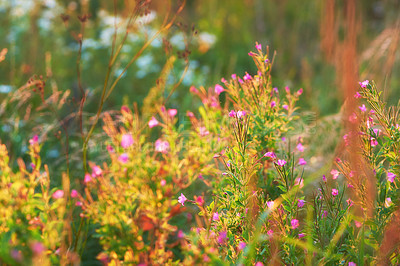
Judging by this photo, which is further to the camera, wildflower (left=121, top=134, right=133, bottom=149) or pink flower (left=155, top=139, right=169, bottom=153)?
pink flower (left=155, top=139, right=169, bottom=153)

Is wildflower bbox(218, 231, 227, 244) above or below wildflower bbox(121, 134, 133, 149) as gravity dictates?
below

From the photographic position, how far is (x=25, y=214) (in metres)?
1.31

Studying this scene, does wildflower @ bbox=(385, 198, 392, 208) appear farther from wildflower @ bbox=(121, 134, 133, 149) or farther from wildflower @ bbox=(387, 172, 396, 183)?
wildflower @ bbox=(121, 134, 133, 149)

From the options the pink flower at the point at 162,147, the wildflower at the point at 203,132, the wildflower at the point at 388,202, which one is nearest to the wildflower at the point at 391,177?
the wildflower at the point at 388,202

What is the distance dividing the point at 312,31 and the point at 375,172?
16.2ft

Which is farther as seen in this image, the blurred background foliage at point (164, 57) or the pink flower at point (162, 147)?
the blurred background foliage at point (164, 57)

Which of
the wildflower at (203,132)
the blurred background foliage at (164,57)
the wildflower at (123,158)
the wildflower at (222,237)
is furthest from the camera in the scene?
the blurred background foliage at (164,57)

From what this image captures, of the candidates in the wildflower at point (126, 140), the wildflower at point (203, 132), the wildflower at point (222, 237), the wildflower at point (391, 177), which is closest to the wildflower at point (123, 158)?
the wildflower at point (126, 140)

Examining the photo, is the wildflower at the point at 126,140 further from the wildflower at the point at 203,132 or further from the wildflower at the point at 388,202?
the wildflower at the point at 388,202

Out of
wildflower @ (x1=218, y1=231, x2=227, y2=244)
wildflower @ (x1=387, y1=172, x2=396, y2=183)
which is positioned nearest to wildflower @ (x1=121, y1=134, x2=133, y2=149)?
wildflower @ (x1=218, y1=231, x2=227, y2=244)

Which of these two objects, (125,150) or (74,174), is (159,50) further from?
(125,150)

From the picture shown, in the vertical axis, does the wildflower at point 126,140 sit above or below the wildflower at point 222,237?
above

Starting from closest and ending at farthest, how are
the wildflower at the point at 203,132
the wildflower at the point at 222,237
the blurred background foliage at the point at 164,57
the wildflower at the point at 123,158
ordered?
the wildflower at the point at 222,237 → the wildflower at the point at 123,158 → the wildflower at the point at 203,132 → the blurred background foliage at the point at 164,57

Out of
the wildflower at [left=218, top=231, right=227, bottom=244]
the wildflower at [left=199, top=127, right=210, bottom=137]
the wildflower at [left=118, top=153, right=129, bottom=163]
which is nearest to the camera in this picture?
the wildflower at [left=218, top=231, right=227, bottom=244]
